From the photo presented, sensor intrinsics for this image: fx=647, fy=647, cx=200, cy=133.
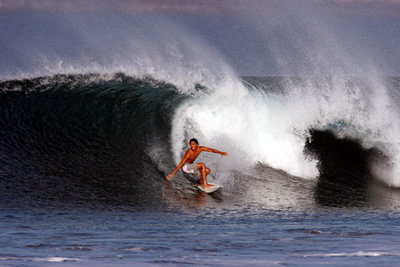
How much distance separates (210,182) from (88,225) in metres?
3.50

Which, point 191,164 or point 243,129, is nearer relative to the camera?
point 191,164

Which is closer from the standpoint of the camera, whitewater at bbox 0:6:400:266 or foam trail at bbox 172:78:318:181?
whitewater at bbox 0:6:400:266

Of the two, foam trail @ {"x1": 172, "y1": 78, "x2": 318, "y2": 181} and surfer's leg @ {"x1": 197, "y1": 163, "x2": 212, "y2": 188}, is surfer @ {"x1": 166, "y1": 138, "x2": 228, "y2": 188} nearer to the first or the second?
surfer's leg @ {"x1": 197, "y1": 163, "x2": 212, "y2": 188}

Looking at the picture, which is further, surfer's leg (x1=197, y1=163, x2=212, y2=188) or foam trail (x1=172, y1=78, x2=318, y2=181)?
foam trail (x1=172, y1=78, x2=318, y2=181)

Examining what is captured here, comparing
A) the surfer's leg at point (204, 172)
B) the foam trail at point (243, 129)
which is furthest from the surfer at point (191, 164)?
the foam trail at point (243, 129)

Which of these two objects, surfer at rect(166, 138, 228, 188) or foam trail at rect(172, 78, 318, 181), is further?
foam trail at rect(172, 78, 318, 181)

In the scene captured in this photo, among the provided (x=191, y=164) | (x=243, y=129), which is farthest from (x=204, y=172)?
(x=243, y=129)

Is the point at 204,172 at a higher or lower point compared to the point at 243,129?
lower

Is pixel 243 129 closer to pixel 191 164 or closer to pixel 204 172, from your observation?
pixel 191 164

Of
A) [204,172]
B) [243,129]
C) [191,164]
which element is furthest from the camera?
[243,129]

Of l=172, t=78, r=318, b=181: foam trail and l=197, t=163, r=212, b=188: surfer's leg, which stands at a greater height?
l=172, t=78, r=318, b=181: foam trail

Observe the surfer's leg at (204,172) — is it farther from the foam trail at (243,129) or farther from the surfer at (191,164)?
the foam trail at (243,129)

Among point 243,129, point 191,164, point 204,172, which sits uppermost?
point 243,129

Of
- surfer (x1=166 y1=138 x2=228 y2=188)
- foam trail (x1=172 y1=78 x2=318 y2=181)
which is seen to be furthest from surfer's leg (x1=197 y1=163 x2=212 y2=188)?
foam trail (x1=172 y1=78 x2=318 y2=181)
